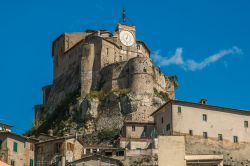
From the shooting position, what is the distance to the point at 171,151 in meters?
61.4

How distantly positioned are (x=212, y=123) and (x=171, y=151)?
14563mm

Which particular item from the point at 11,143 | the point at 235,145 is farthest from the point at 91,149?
the point at 235,145

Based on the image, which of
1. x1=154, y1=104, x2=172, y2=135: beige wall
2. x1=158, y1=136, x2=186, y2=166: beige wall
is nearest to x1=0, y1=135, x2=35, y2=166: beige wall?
x1=154, y1=104, x2=172, y2=135: beige wall

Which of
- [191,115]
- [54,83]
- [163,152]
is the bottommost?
[163,152]

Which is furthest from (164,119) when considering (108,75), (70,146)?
(108,75)

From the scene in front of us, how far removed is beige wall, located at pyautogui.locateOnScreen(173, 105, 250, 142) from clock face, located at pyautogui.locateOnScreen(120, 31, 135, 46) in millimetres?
32019

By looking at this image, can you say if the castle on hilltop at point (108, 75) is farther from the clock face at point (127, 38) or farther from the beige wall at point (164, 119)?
the beige wall at point (164, 119)

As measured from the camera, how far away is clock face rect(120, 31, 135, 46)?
10438 cm

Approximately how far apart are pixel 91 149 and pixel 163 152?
17.6 meters

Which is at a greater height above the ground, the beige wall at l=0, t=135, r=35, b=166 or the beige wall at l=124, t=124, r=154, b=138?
the beige wall at l=124, t=124, r=154, b=138

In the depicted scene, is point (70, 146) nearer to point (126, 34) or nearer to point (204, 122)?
point (204, 122)

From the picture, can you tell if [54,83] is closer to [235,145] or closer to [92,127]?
[92,127]

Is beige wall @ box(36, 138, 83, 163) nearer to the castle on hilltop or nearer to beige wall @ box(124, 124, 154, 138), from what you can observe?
beige wall @ box(124, 124, 154, 138)

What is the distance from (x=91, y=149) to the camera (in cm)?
7750
